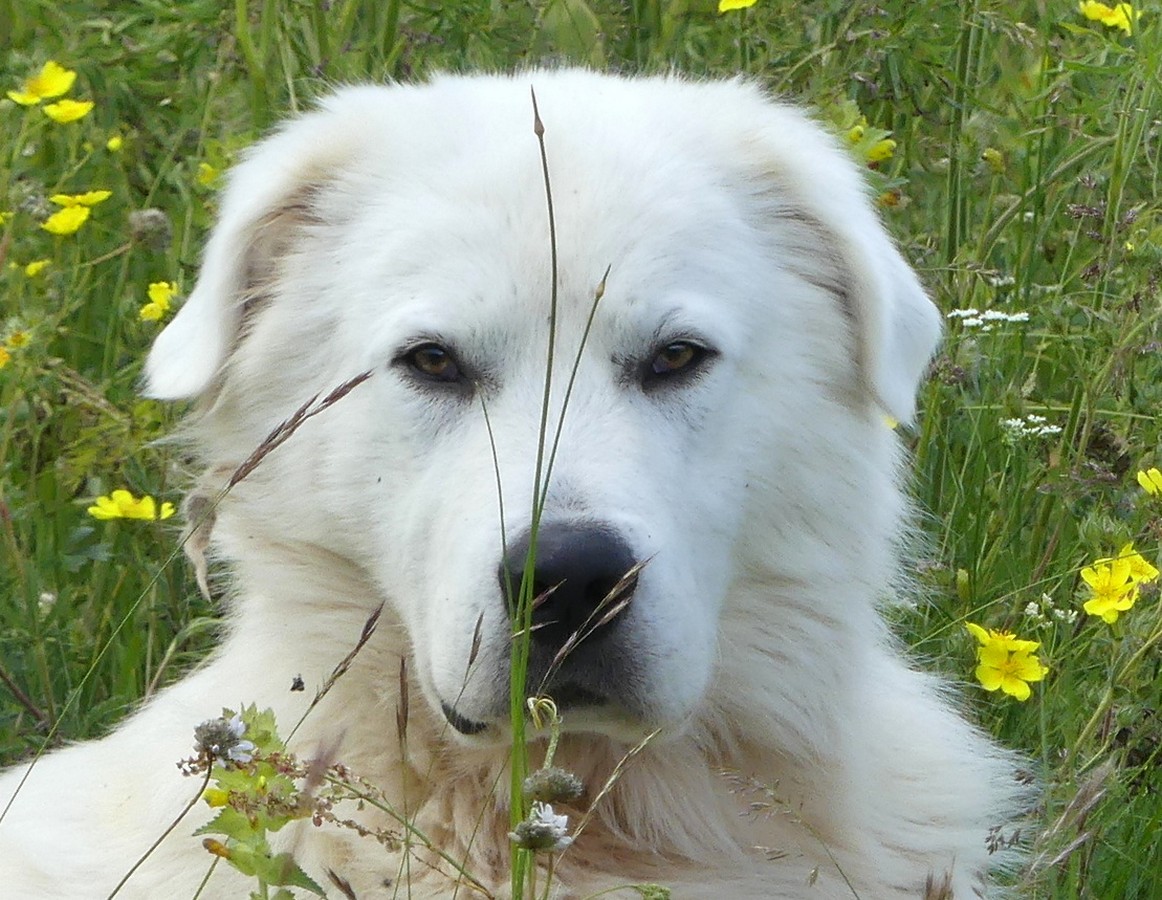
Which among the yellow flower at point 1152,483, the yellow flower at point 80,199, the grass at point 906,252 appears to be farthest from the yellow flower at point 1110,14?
the yellow flower at point 80,199

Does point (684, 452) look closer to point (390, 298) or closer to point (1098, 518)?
point (390, 298)

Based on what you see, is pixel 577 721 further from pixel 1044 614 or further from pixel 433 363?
pixel 1044 614

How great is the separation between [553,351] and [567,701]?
1.69 ft

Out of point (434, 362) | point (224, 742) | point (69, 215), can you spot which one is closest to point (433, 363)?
point (434, 362)

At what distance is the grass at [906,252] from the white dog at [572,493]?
1.33 feet

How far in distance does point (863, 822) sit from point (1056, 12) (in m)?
2.71

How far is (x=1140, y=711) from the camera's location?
300 centimetres

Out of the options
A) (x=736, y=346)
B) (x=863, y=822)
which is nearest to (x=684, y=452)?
(x=736, y=346)

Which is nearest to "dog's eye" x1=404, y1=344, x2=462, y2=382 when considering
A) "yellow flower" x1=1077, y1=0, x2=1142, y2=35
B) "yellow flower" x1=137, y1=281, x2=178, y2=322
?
"yellow flower" x1=137, y1=281, x2=178, y2=322

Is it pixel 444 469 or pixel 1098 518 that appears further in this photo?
pixel 1098 518

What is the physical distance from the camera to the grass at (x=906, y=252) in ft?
11.6

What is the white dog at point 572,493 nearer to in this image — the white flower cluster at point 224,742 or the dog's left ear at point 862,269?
the dog's left ear at point 862,269

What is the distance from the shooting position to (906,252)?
4.50 metres

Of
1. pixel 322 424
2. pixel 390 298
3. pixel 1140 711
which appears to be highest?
pixel 390 298
